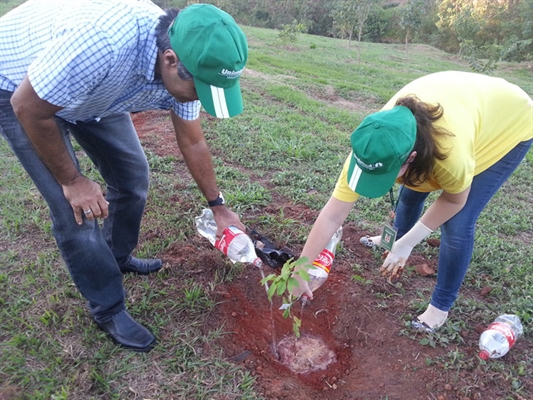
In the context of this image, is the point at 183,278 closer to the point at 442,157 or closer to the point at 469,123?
the point at 442,157

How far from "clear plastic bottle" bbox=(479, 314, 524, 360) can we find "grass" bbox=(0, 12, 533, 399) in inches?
2.5

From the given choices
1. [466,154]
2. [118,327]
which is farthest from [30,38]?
[466,154]

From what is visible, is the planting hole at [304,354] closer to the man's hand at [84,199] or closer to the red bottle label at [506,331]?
the red bottle label at [506,331]

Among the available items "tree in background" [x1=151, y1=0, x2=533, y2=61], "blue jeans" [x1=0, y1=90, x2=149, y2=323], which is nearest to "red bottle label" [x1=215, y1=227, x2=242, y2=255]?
"blue jeans" [x1=0, y1=90, x2=149, y2=323]

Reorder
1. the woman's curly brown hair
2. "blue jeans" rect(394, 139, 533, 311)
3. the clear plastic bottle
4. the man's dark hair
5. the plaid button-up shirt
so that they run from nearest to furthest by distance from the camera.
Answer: the plaid button-up shirt, the man's dark hair, the woman's curly brown hair, "blue jeans" rect(394, 139, 533, 311), the clear plastic bottle

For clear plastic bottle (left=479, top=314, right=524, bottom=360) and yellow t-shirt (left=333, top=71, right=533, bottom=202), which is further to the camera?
clear plastic bottle (left=479, top=314, right=524, bottom=360)

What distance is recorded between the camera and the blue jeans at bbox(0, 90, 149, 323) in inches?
70.9

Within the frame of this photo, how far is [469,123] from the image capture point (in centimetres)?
192

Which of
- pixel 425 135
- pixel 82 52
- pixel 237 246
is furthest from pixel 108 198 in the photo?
pixel 425 135

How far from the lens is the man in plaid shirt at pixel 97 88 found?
5.01 feet

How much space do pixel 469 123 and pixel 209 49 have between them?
1.16m

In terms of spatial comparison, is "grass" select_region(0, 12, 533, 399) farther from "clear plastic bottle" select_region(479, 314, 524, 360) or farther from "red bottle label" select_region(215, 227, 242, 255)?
"red bottle label" select_region(215, 227, 242, 255)

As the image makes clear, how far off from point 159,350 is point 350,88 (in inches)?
291

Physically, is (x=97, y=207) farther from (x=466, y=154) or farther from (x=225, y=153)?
(x=225, y=153)
